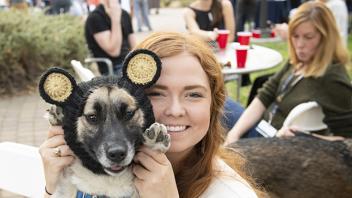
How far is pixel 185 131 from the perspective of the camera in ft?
5.90

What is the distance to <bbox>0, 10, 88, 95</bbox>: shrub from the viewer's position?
822 centimetres

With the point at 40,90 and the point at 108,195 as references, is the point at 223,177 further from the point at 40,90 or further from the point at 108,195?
the point at 40,90

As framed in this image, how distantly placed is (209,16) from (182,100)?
4928 millimetres

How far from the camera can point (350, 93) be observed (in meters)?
3.63

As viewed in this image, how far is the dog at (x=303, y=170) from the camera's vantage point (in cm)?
285

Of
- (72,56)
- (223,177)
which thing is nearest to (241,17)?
(72,56)

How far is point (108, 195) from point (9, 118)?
5.94 meters

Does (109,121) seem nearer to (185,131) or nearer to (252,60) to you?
(185,131)

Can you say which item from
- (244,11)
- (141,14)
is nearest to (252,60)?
(244,11)

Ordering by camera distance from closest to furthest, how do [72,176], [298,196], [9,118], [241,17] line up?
1. [72,176]
2. [298,196]
3. [9,118]
4. [241,17]

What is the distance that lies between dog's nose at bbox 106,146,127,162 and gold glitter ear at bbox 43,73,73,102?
0.23 meters

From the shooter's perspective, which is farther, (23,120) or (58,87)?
(23,120)

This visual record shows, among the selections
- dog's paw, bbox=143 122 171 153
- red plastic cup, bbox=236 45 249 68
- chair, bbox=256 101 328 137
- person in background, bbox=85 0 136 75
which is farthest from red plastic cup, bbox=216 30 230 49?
dog's paw, bbox=143 122 171 153

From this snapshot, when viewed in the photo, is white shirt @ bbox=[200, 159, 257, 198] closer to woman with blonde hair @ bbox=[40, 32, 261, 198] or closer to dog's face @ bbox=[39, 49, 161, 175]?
woman with blonde hair @ bbox=[40, 32, 261, 198]
